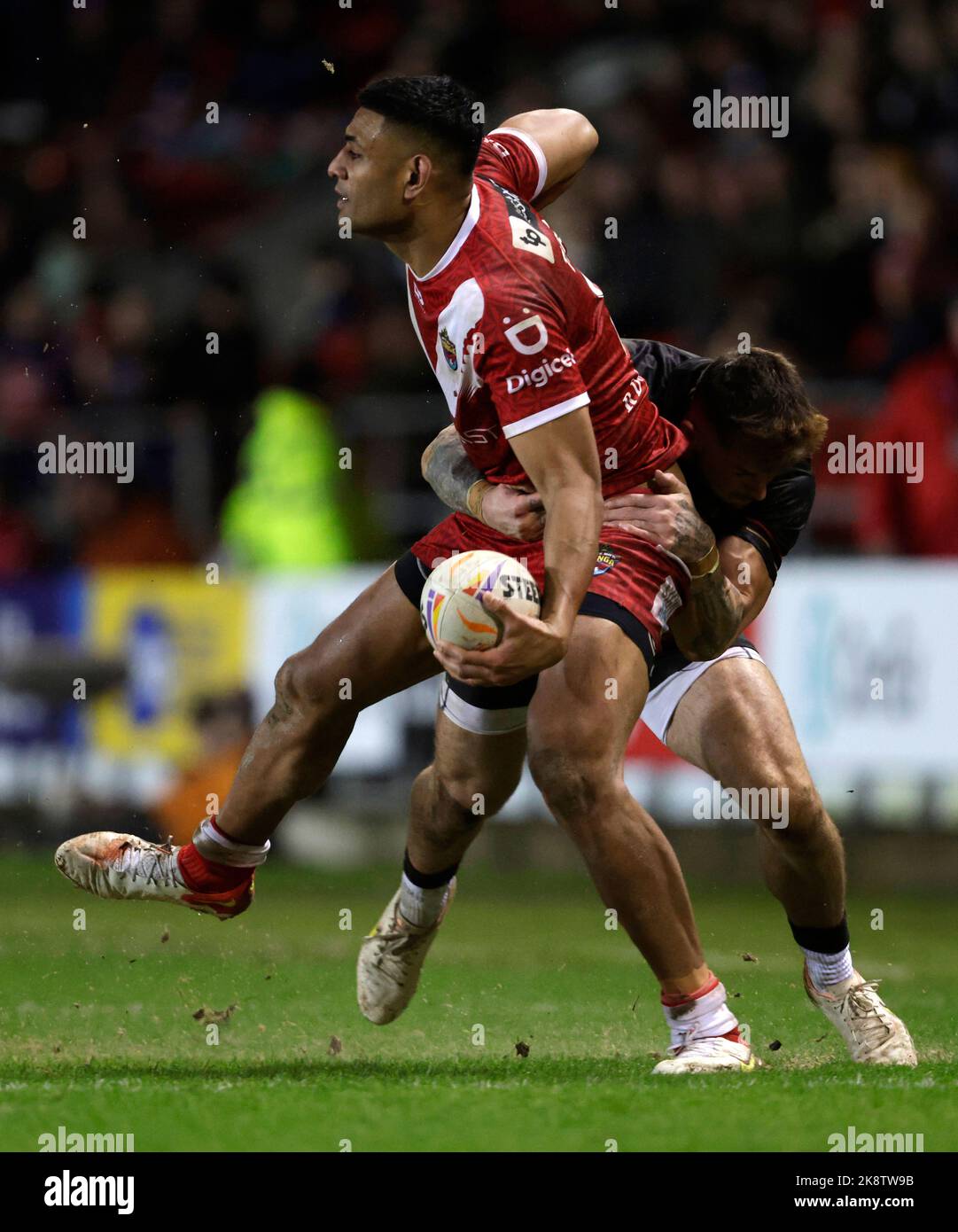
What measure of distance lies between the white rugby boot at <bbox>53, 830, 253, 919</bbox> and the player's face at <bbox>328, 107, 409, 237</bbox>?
6.68ft

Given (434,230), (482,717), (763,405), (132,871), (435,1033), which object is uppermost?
(434,230)

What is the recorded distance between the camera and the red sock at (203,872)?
20.2ft

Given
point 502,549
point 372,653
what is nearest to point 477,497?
point 502,549

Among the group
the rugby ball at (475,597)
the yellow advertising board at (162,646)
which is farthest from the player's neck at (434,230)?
the yellow advertising board at (162,646)

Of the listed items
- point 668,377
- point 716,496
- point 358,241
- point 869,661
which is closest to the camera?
point 716,496

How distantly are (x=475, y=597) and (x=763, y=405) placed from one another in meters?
1.50

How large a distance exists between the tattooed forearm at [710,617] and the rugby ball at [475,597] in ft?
3.51

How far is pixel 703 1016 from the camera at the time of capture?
5.63 m

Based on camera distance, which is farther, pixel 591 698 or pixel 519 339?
pixel 591 698

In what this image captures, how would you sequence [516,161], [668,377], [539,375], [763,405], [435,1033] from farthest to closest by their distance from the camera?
[435,1033], [668,377], [516,161], [763,405], [539,375]

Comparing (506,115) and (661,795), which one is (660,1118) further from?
(506,115)

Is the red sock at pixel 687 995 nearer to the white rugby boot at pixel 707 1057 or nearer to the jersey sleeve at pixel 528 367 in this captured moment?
the white rugby boot at pixel 707 1057

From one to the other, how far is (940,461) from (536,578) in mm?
5924

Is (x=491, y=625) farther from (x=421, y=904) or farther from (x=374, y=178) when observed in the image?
(x=421, y=904)
